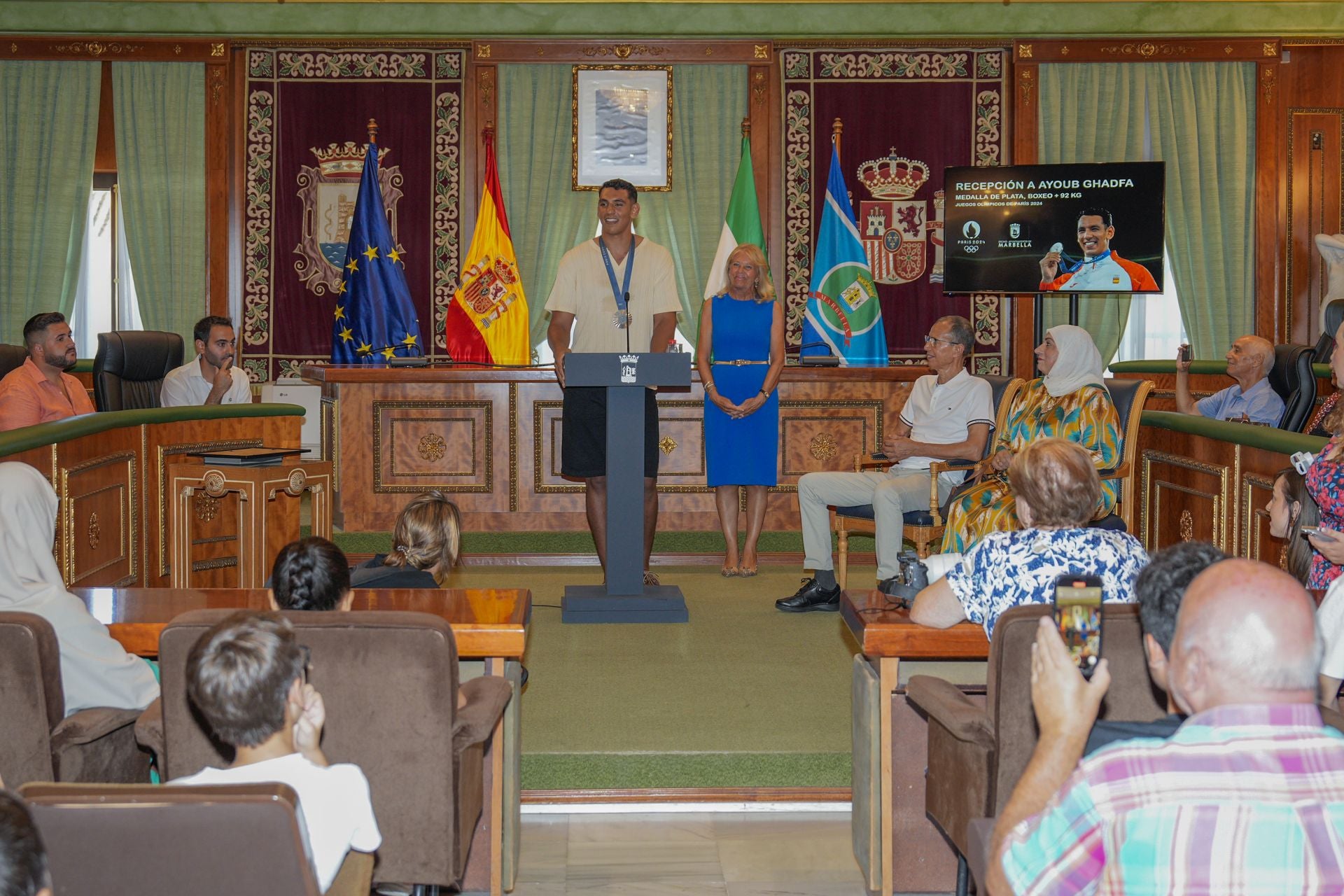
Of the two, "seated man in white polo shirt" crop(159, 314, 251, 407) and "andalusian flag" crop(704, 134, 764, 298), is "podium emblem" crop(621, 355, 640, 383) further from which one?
"andalusian flag" crop(704, 134, 764, 298)

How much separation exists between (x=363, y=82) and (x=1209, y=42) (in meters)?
5.80

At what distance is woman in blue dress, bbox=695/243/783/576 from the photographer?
6.04m

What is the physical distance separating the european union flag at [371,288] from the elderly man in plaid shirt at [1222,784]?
7.02 m

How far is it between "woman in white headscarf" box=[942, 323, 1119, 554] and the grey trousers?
0.24 meters

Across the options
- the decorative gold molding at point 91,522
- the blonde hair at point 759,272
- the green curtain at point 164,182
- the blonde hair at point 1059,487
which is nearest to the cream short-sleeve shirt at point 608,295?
the blonde hair at point 759,272

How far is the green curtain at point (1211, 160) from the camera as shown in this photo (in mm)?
8891

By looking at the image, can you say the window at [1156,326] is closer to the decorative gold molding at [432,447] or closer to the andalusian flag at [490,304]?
the andalusian flag at [490,304]

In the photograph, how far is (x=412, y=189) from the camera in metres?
8.93

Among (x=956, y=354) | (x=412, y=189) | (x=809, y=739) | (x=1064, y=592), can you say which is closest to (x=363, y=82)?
(x=412, y=189)

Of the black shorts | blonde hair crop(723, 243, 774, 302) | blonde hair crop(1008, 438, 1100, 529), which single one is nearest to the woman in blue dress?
blonde hair crop(723, 243, 774, 302)

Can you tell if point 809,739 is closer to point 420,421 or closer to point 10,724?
point 10,724

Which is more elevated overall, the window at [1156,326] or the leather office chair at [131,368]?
the window at [1156,326]

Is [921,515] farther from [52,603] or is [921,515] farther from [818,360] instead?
[52,603]

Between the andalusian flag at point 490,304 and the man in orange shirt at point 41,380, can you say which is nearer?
the man in orange shirt at point 41,380
